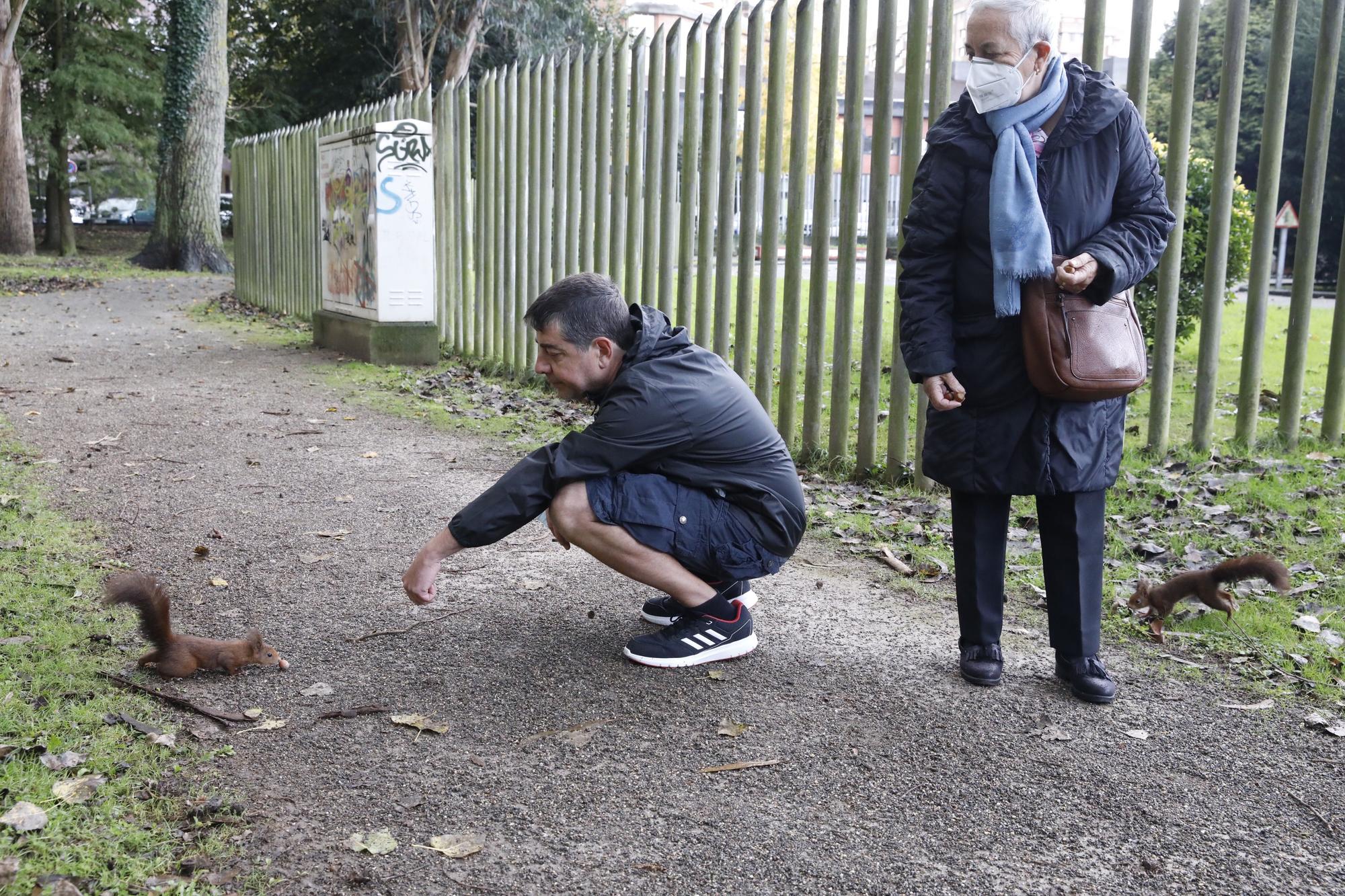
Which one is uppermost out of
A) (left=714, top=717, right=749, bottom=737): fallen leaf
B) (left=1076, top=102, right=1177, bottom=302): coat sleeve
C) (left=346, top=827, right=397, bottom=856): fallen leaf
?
(left=1076, top=102, right=1177, bottom=302): coat sleeve

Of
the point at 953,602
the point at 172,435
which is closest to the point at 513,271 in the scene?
the point at 172,435

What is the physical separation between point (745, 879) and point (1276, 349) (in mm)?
10110

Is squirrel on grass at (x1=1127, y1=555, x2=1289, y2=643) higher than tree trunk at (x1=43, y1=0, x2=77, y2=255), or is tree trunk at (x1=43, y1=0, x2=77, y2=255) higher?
tree trunk at (x1=43, y1=0, x2=77, y2=255)

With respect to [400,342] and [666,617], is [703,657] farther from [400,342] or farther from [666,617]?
[400,342]

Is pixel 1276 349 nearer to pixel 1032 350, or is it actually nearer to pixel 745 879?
pixel 1032 350

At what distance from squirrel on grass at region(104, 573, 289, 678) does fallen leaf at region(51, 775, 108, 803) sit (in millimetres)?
579

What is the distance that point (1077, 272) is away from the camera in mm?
3125

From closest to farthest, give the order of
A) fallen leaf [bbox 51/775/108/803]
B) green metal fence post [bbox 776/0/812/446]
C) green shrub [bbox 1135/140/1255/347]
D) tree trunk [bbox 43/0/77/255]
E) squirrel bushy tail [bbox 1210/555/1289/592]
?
fallen leaf [bbox 51/775/108/803], squirrel bushy tail [bbox 1210/555/1289/592], green metal fence post [bbox 776/0/812/446], green shrub [bbox 1135/140/1255/347], tree trunk [bbox 43/0/77/255]

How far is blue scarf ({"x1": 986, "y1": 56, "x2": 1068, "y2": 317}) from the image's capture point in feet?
10.3

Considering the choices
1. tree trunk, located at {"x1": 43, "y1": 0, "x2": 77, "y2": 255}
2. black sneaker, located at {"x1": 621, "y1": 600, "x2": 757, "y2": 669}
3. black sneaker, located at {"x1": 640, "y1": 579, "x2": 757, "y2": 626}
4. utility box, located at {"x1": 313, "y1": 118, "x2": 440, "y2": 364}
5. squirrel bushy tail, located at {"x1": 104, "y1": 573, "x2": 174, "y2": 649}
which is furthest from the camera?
tree trunk, located at {"x1": 43, "y1": 0, "x2": 77, "y2": 255}

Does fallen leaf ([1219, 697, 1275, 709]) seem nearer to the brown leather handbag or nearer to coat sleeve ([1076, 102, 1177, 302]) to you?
the brown leather handbag

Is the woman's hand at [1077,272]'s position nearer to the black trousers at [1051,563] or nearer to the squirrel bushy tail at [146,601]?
the black trousers at [1051,563]

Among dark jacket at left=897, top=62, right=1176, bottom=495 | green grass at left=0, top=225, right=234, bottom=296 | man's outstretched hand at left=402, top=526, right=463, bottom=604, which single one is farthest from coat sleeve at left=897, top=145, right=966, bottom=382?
green grass at left=0, top=225, right=234, bottom=296

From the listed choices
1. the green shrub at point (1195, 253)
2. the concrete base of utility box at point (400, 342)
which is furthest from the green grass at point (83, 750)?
the green shrub at point (1195, 253)
